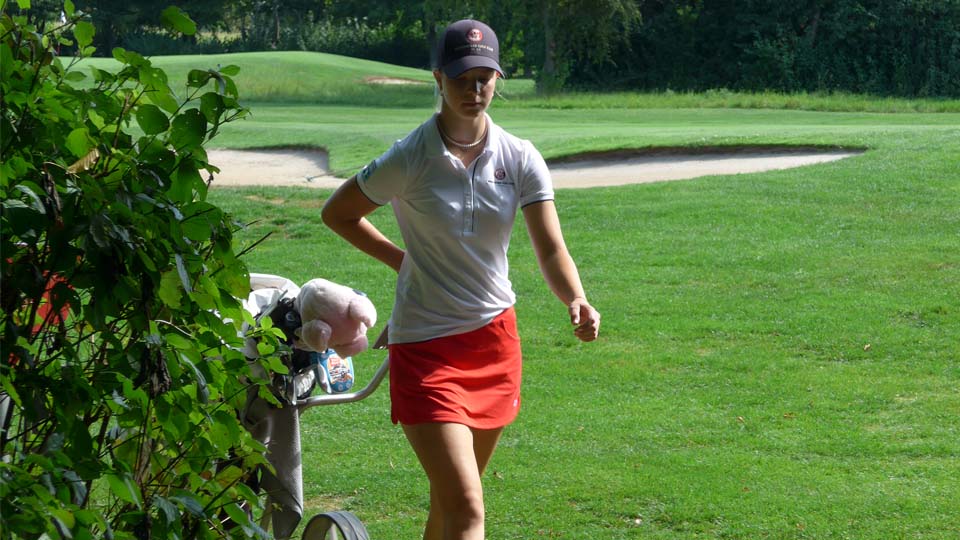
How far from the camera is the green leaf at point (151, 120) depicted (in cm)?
230

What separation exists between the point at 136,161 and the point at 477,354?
181 cm

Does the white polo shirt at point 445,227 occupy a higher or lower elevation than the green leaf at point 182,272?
lower

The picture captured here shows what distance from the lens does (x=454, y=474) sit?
12.4ft

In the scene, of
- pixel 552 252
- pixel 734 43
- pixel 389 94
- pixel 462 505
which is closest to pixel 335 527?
pixel 462 505

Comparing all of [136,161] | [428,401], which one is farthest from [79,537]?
[428,401]

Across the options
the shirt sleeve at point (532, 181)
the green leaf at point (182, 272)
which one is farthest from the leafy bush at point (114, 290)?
the shirt sleeve at point (532, 181)

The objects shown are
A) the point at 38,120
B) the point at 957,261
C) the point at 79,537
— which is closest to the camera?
the point at 79,537

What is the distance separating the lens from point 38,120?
89.7 inches

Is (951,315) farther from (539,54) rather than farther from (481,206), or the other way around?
(539,54)

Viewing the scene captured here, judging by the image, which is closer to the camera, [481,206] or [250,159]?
[481,206]

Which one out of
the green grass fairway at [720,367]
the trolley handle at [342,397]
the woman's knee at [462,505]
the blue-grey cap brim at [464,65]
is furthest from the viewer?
the green grass fairway at [720,367]

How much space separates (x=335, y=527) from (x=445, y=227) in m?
1.05

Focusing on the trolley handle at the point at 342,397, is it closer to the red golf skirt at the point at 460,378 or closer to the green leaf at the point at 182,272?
the red golf skirt at the point at 460,378

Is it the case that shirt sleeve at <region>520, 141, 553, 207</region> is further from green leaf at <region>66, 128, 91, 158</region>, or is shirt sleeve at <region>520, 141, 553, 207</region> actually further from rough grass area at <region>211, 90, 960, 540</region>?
green leaf at <region>66, 128, 91, 158</region>
